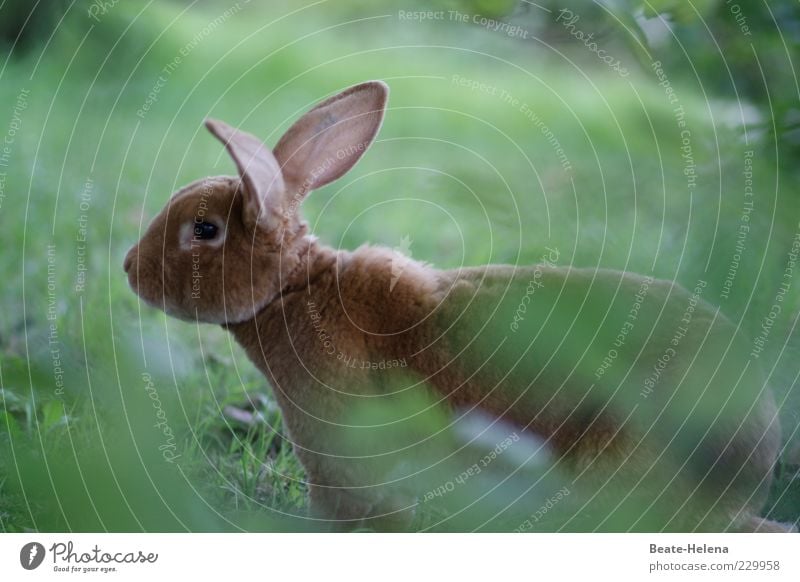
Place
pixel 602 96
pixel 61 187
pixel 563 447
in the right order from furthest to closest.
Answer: pixel 61 187
pixel 602 96
pixel 563 447

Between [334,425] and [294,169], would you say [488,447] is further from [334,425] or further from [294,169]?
[294,169]

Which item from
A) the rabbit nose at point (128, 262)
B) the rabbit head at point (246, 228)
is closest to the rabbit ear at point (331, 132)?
the rabbit head at point (246, 228)

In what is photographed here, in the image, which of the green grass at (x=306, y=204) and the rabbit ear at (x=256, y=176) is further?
the green grass at (x=306, y=204)

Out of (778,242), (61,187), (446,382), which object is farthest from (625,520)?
(61,187)

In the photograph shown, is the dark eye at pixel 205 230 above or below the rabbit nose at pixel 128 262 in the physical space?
above

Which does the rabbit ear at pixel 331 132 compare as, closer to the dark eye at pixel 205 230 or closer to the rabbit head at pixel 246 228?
the rabbit head at pixel 246 228
